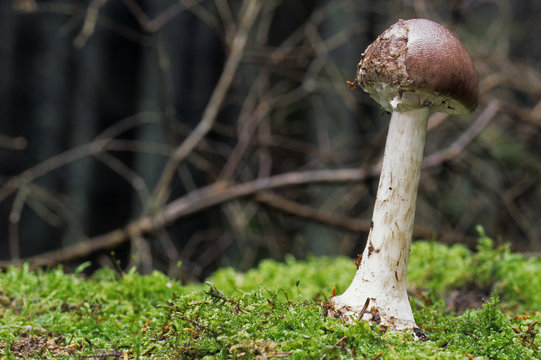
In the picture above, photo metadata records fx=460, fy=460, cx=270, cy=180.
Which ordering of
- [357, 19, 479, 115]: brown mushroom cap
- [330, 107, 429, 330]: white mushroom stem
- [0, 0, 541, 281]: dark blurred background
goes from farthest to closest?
[0, 0, 541, 281]: dark blurred background → [330, 107, 429, 330]: white mushroom stem → [357, 19, 479, 115]: brown mushroom cap

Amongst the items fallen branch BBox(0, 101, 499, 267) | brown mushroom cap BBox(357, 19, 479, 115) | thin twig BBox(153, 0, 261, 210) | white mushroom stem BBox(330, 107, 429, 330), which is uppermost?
thin twig BBox(153, 0, 261, 210)


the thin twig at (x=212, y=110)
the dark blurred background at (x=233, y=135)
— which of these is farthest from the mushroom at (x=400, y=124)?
the thin twig at (x=212, y=110)

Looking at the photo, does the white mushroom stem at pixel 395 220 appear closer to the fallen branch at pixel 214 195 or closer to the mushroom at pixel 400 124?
the mushroom at pixel 400 124

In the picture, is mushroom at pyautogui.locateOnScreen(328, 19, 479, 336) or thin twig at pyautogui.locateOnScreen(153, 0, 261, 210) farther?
thin twig at pyautogui.locateOnScreen(153, 0, 261, 210)

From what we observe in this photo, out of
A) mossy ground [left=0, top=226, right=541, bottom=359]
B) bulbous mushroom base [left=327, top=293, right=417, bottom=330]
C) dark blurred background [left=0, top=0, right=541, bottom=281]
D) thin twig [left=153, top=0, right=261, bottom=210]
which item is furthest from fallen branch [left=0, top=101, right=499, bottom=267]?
bulbous mushroom base [left=327, top=293, right=417, bottom=330]

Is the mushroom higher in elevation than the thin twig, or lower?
lower

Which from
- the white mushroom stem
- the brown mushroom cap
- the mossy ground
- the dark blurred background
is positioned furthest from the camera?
the dark blurred background

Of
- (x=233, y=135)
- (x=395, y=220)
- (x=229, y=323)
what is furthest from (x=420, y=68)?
(x=233, y=135)

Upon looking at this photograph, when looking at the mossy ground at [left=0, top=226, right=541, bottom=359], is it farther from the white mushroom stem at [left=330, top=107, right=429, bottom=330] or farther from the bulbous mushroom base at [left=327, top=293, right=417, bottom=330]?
the white mushroom stem at [left=330, top=107, right=429, bottom=330]
